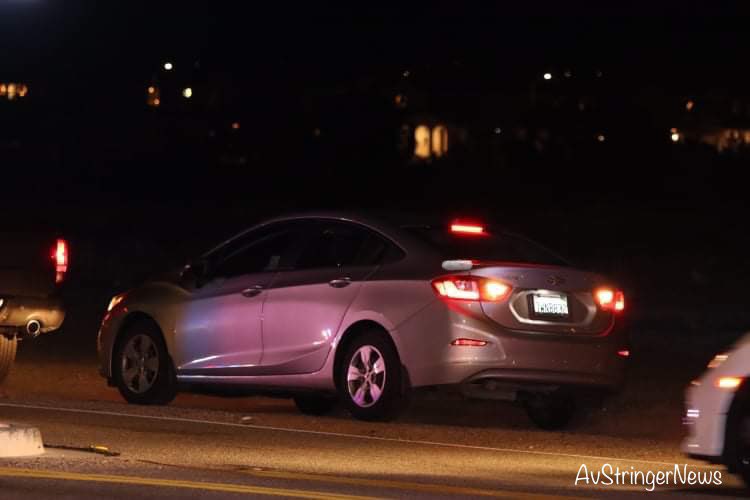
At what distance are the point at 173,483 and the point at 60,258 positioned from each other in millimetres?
5778

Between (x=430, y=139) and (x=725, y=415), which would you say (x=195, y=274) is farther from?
(x=430, y=139)

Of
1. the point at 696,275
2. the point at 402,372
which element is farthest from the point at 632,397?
the point at 696,275

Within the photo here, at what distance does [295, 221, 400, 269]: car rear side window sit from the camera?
535 inches

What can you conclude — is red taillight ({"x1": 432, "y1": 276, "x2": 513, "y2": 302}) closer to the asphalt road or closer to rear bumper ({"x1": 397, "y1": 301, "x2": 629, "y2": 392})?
rear bumper ({"x1": 397, "y1": 301, "x2": 629, "y2": 392})

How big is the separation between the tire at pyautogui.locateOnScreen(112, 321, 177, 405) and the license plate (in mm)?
3171

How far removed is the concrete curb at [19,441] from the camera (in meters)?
10.4

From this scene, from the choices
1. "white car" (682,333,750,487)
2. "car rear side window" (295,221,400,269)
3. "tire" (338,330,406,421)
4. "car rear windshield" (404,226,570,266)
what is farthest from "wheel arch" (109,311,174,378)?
"white car" (682,333,750,487)

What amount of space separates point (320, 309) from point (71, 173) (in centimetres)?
6765

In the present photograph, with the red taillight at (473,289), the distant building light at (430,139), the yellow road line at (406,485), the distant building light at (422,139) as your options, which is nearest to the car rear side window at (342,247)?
the red taillight at (473,289)

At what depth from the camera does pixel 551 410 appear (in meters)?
13.8

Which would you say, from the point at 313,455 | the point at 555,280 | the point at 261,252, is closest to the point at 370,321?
the point at 555,280

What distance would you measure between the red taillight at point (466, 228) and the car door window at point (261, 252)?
4.19 ft

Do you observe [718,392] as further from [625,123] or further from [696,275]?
[625,123]

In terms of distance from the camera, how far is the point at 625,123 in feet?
241
